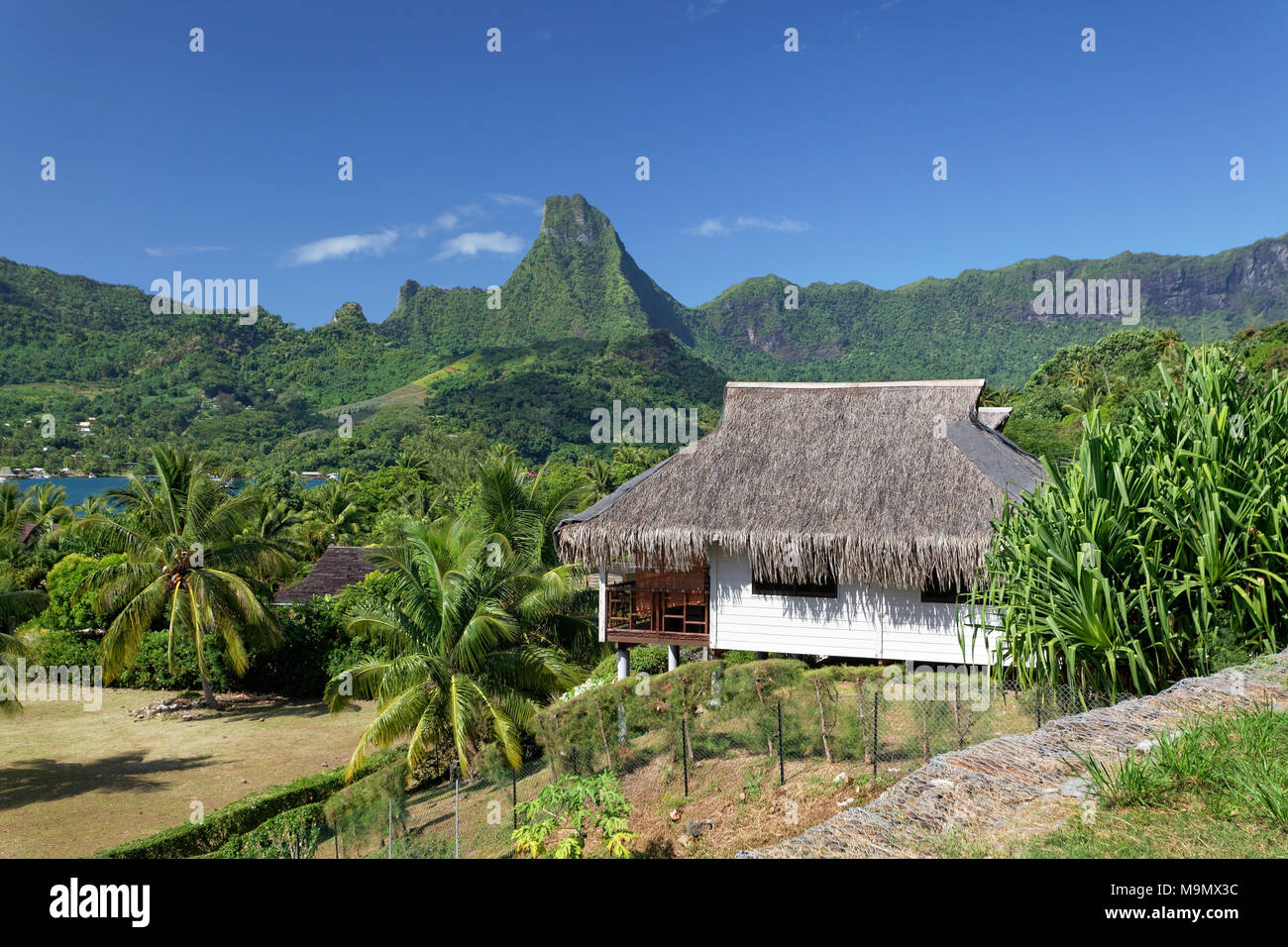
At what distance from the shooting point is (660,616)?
52.5ft

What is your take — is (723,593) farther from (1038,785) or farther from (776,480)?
(1038,785)

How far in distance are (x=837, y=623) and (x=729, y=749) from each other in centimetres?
416

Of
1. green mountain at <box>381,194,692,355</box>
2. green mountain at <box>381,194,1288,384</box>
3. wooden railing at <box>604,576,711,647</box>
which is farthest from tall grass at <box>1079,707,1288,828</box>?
green mountain at <box>381,194,692,355</box>

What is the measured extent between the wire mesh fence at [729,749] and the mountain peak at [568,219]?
7201 inches

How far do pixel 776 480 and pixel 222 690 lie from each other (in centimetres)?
1818

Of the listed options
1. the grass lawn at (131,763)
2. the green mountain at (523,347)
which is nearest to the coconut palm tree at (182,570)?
the grass lawn at (131,763)

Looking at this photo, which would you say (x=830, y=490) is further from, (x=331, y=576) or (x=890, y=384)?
(x=331, y=576)

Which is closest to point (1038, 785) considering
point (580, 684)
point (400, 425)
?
point (580, 684)

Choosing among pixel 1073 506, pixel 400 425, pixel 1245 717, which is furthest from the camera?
pixel 400 425

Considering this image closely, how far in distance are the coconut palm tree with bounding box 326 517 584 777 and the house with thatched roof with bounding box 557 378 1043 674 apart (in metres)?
1.58

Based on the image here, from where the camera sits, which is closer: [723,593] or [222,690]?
[723,593]

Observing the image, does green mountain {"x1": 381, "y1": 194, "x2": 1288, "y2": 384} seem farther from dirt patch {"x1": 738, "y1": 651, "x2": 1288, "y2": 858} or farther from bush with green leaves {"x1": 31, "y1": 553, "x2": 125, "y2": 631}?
dirt patch {"x1": 738, "y1": 651, "x2": 1288, "y2": 858}

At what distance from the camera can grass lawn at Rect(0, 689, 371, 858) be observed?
→ 1395 cm
